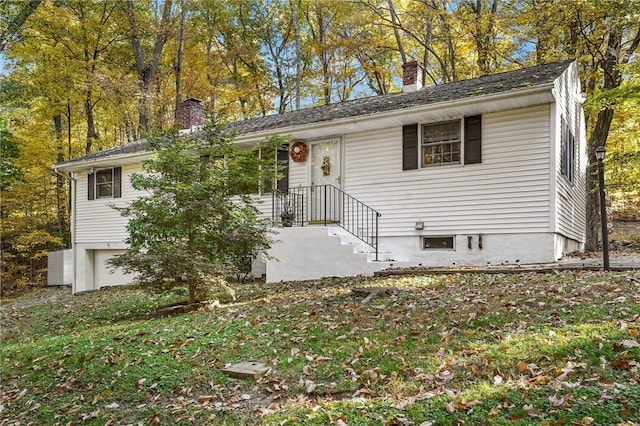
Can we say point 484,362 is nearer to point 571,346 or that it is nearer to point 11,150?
point 571,346

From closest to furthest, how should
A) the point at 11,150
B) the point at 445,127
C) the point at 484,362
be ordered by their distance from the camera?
the point at 484,362 < the point at 445,127 < the point at 11,150

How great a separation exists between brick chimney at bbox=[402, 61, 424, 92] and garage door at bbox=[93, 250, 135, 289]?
10652 mm

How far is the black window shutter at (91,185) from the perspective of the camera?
15914mm

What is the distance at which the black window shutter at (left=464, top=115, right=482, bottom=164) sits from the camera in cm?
955

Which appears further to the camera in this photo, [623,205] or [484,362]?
[623,205]

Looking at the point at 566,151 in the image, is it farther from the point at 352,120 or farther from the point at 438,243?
the point at 352,120

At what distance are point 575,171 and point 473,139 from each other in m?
5.36

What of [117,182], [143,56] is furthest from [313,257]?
[143,56]

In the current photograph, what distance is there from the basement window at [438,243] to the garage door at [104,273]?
10.2 metres

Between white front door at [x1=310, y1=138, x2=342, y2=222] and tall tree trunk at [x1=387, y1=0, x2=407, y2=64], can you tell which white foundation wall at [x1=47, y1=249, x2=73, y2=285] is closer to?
white front door at [x1=310, y1=138, x2=342, y2=222]

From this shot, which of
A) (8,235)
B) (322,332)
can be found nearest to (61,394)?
(322,332)

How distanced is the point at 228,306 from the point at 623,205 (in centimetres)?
2266

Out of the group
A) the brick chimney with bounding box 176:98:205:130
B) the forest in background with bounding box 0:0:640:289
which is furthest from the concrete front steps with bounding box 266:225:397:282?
the forest in background with bounding box 0:0:640:289

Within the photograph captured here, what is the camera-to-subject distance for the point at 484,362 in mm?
3836
